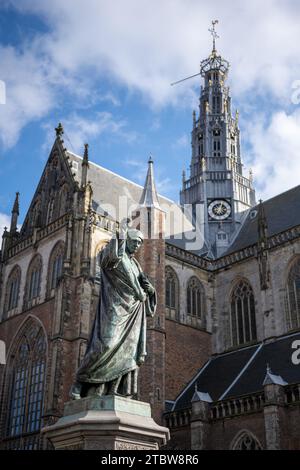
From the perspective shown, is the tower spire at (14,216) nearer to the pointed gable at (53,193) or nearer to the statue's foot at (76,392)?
the pointed gable at (53,193)

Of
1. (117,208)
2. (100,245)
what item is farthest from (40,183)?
(100,245)

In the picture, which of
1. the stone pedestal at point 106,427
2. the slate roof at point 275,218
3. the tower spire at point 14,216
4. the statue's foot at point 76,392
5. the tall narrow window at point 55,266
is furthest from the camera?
the tower spire at point 14,216

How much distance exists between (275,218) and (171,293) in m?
7.41

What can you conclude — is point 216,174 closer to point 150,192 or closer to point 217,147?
point 217,147

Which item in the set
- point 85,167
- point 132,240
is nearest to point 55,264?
point 85,167

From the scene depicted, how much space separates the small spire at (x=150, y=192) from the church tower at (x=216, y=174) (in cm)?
757

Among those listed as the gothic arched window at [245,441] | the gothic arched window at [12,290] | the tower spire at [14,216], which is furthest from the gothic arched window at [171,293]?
the tower spire at [14,216]

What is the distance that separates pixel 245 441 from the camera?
2289cm

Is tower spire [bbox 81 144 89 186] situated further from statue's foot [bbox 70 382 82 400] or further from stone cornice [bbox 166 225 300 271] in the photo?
statue's foot [bbox 70 382 82 400]

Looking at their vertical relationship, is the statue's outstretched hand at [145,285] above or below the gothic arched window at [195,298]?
below

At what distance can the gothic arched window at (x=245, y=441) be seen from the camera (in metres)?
22.6

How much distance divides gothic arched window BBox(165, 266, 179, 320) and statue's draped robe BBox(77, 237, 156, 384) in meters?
22.4
